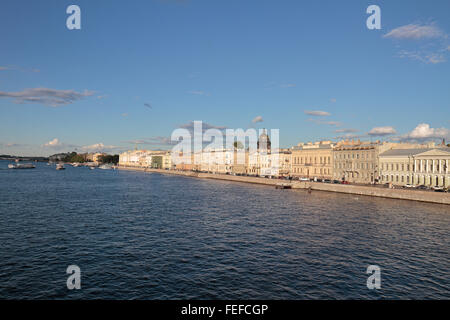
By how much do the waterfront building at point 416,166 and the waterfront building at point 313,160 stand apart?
16.5m

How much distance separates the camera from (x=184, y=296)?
14.4 m

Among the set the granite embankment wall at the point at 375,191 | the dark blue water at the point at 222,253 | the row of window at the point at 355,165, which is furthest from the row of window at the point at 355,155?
the dark blue water at the point at 222,253

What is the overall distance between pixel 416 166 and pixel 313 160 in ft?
99.4

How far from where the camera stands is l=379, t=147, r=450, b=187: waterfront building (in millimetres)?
52969

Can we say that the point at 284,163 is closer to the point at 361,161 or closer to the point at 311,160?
the point at 311,160

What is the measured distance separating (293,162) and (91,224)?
7215cm

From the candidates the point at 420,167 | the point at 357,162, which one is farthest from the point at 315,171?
the point at 420,167

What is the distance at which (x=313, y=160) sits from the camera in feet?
282

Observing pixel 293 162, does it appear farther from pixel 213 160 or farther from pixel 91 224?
pixel 91 224

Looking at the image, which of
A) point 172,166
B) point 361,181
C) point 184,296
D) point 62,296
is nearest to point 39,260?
point 62,296

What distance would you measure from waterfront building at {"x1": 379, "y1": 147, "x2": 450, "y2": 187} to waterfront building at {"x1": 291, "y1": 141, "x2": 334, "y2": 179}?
16.5 metres

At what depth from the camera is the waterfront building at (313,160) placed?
80938mm

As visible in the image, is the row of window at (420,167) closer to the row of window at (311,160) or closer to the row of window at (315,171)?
the row of window at (311,160)
